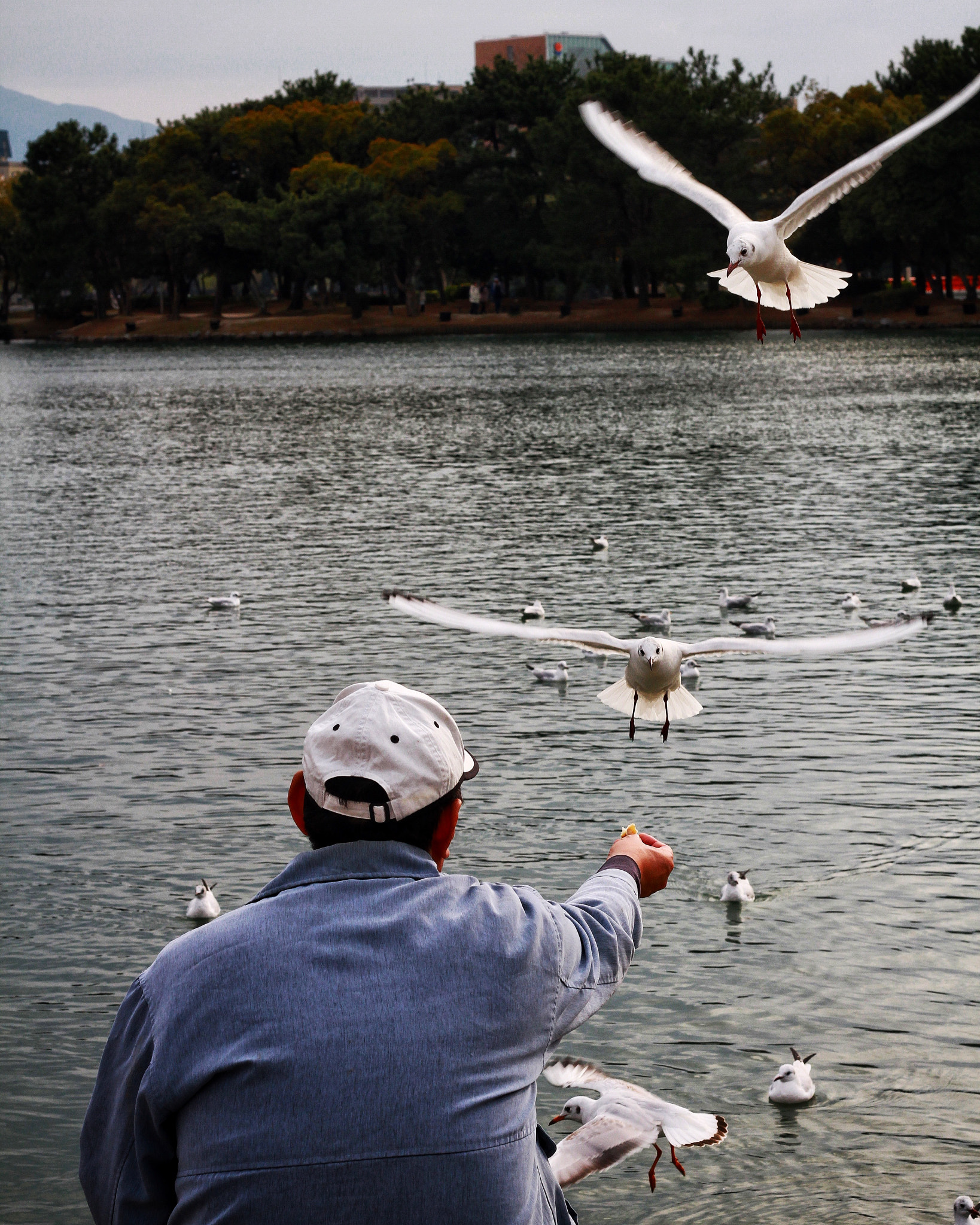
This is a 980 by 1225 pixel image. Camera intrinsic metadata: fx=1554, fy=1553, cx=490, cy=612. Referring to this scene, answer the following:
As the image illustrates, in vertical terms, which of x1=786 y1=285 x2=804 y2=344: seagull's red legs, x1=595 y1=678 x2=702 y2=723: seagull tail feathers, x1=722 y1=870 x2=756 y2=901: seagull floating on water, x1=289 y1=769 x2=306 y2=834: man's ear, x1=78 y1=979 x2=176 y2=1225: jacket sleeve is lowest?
x1=722 y1=870 x2=756 y2=901: seagull floating on water

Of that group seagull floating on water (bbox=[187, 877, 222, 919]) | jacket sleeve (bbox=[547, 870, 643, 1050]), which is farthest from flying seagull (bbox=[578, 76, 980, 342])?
seagull floating on water (bbox=[187, 877, 222, 919])

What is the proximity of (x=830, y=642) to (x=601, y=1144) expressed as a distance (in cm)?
235

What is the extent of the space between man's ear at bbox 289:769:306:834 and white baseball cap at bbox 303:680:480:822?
7 cm

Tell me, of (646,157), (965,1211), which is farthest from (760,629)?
(965,1211)

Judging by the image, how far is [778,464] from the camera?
110 feet

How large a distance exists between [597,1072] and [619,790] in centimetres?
543

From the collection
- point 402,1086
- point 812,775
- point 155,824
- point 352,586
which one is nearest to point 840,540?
point 352,586

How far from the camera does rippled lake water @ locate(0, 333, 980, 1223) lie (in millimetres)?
8312

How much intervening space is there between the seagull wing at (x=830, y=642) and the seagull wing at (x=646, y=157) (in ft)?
7.16

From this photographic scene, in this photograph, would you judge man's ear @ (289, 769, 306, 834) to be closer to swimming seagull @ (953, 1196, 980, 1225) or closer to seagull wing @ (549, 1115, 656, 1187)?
seagull wing @ (549, 1115, 656, 1187)

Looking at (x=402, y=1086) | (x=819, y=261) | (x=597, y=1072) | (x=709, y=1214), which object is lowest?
(x=709, y=1214)

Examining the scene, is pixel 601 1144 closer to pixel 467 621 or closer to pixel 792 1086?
pixel 792 1086

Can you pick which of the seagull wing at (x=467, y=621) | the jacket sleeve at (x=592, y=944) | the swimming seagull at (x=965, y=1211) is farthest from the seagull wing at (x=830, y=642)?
the jacket sleeve at (x=592, y=944)

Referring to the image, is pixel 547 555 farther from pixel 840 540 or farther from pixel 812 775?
pixel 812 775
